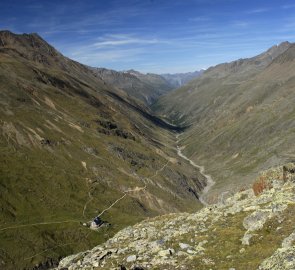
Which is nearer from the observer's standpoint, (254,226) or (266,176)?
(254,226)

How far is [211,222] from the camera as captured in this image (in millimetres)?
48375

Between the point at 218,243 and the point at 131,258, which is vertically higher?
the point at 218,243

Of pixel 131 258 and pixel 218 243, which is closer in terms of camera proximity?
pixel 218 243

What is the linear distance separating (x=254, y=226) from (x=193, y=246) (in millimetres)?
6707

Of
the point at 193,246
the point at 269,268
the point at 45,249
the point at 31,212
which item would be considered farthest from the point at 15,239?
the point at 269,268

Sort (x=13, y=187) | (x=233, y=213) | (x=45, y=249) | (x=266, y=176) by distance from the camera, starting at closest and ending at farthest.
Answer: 1. (x=233, y=213)
2. (x=266, y=176)
3. (x=45, y=249)
4. (x=13, y=187)

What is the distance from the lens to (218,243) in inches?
1585

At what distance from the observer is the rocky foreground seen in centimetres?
3462

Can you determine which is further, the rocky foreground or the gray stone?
the gray stone

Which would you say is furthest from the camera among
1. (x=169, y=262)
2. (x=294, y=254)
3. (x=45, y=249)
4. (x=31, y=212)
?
(x=31, y=212)

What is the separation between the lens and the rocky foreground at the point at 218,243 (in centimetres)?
3462

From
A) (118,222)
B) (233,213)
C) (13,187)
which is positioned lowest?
(118,222)

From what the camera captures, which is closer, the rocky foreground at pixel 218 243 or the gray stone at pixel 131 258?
the rocky foreground at pixel 218 243

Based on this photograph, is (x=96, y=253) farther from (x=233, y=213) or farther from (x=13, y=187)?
(x=13, y=187)
